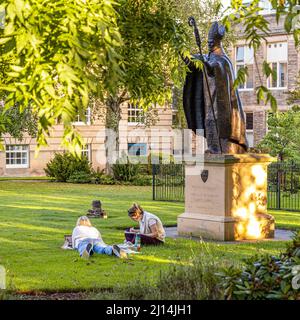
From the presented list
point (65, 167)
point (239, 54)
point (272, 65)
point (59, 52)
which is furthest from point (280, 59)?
point (59, 52)

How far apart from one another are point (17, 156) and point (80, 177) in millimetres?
7471

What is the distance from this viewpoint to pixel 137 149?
156 ft

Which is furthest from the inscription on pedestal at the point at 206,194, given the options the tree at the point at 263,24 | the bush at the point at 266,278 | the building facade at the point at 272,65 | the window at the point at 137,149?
the building facade at the point at 272,65

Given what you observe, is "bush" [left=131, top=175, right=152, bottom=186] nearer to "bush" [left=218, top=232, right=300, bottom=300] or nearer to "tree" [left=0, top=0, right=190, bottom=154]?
"bush" [left=218, top=232, right=300, bottom=300]

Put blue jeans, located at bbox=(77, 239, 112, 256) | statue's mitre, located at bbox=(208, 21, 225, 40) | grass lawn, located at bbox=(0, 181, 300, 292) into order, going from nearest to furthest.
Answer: grass lawn, located at bbox=(0, 181, 300, 292)
blue jeans, located at bbox=(77, 239, 112, 256)
statue's mitre, located at bbox=(208, 21, 225, 40)

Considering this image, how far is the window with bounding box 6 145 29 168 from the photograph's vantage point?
1767 inches

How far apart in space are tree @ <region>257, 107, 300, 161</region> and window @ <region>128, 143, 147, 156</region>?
1180cm

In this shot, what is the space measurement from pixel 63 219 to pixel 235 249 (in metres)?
7.06

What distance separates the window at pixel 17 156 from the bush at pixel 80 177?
6623 mm

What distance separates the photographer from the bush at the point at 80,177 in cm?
3881

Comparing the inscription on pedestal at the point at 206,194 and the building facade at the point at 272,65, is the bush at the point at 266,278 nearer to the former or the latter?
the inscription on pedestal at the point at 206,194

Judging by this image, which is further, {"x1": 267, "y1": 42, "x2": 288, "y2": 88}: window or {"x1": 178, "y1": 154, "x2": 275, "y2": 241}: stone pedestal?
{"x1": 267, "y1": 42, "x2": 288, "y2": 88}: window

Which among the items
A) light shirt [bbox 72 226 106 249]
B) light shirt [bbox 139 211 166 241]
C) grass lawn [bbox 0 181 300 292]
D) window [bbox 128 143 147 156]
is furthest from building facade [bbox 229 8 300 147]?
light shirt [bbox 72 226 106 249]

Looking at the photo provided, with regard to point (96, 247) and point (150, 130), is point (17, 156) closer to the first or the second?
point (150, 130)
